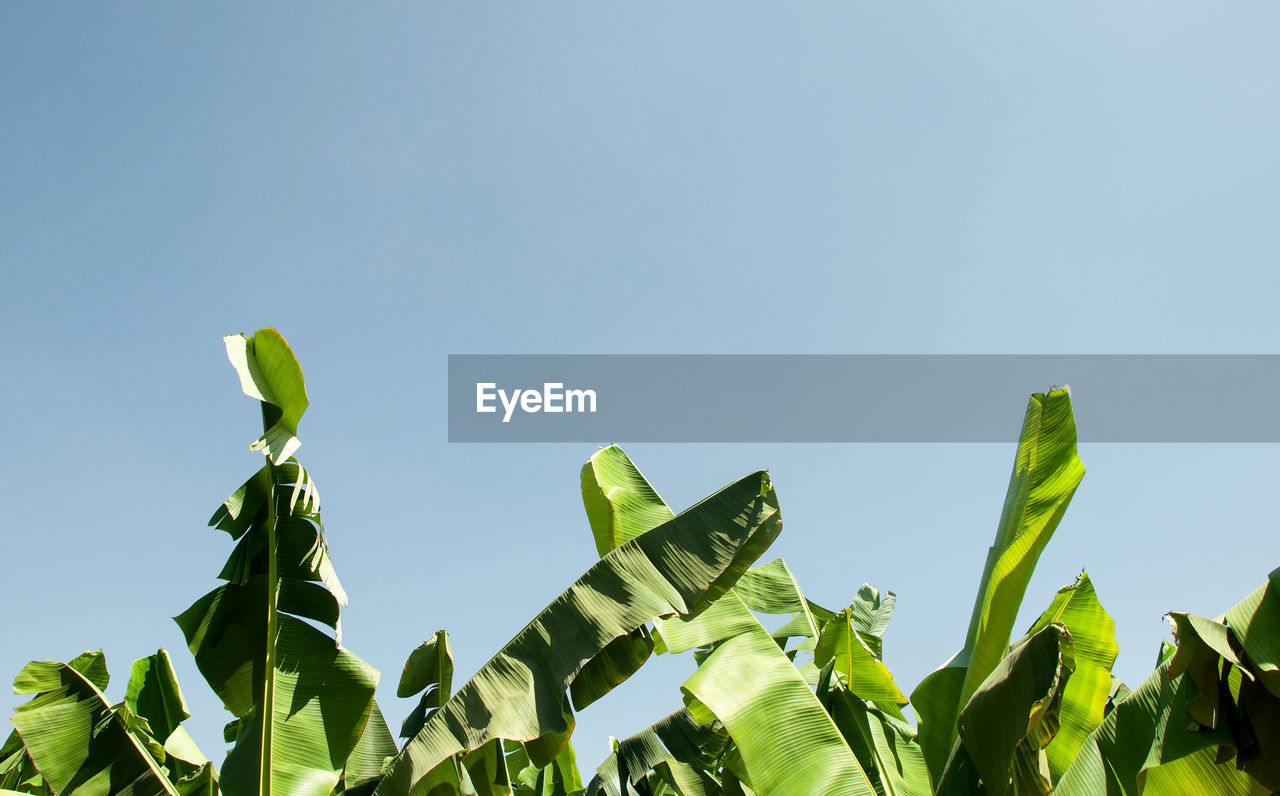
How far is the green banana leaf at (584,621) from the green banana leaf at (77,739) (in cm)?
168

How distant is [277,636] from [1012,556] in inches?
180

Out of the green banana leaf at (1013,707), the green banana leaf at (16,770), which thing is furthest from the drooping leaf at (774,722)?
the green banana leaf at (16,770)

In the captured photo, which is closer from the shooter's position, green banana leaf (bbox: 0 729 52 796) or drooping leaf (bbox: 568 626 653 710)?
drooping leaf (bbox: 568 626 653 710)

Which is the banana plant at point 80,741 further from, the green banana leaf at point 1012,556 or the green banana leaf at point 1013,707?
the green banana leaf at point 1012,556

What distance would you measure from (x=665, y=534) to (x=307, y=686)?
A: 2.52 m

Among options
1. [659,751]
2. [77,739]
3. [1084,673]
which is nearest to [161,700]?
[77,739]

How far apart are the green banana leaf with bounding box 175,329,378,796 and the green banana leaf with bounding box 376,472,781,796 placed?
98 cm

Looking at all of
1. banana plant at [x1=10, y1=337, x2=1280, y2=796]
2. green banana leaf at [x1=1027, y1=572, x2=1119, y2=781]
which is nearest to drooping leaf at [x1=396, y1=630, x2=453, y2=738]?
banana plant at [x1=10, y1=337, x2=1280, y2=796]

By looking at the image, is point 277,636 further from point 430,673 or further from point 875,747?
point 875,747

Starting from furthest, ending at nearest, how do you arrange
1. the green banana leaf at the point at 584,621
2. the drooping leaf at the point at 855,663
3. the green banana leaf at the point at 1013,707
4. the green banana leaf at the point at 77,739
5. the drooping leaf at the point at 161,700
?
the drooping leaf at the point at 161,700 → the drooping leaf at the point at 855,663 → the green banana leaf at the point at 77,739 → the green banana leaf at the point at 584,621 → the green banana leaf at the point at 1013,707

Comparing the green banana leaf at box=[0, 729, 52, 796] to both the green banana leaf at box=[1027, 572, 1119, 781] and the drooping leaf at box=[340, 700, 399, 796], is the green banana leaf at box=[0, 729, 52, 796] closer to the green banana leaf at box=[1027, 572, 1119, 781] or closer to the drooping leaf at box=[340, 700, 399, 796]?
the drooping leaf at box=[340, 700, 399, 796]

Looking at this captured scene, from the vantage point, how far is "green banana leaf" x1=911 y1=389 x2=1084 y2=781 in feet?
17.2

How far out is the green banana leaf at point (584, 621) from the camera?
14.1 feet

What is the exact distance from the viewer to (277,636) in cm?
538
